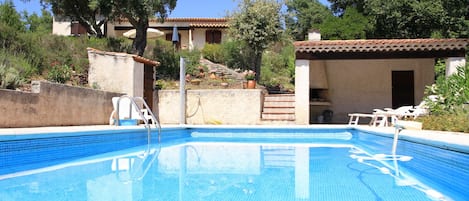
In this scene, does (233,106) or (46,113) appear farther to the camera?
(233,106)

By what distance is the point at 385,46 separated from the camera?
11797 mm

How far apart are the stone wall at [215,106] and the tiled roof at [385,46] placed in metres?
2.41

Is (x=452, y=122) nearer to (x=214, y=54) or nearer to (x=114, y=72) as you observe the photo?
(x=114, y=72)

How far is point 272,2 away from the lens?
63.4 feet

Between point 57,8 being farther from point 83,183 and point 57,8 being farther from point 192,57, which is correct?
point 83,183

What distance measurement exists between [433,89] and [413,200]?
7994 mm

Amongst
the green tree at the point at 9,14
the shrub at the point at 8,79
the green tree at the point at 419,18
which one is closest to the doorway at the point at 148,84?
the shrub at the point at 8,79

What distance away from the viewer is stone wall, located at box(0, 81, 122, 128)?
788 cm

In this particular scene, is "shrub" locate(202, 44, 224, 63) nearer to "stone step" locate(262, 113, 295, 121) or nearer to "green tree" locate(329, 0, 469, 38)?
"green tree" locate(329, 0, 469, 38)

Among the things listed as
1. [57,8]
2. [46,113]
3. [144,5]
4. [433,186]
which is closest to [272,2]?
[144,5]

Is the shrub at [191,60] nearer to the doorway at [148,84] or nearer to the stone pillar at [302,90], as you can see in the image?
the doorway at [148,84]

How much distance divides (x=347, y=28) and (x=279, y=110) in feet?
26.0

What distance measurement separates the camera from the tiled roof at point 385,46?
11.5 metres

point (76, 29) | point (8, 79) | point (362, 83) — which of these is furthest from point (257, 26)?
point (76, 29)
